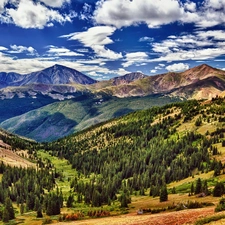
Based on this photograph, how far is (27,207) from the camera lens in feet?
612

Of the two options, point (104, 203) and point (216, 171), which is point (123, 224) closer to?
point (104, 203)

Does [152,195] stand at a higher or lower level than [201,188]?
lower

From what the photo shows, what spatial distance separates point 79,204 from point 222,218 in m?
153

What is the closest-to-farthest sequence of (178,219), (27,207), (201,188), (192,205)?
(178,219)
(192,205)
(201,188)
(27,207)

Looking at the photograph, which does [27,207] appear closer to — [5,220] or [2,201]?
[2,201]

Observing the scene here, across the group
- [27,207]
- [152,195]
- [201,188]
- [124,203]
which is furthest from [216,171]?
[27,207]

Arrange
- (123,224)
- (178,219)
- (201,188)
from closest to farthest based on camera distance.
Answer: (178,219) < (123,224) < (201,188)

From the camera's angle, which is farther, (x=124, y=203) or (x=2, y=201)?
(x=2, y=201)

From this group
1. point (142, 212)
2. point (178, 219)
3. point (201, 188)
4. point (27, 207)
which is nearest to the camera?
point (178, 219)

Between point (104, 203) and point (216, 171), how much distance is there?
7723cm

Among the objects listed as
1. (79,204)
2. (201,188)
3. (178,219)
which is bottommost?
(79,204)

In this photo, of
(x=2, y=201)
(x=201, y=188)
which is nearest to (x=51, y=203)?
(x=2, y=201)

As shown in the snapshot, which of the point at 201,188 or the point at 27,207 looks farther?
the point at 27,207

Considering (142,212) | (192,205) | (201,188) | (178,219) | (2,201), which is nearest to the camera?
(178,219)
